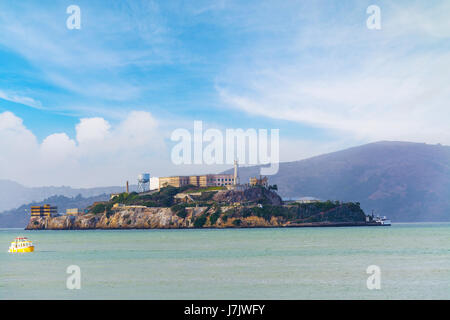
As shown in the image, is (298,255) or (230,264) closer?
(230,264)

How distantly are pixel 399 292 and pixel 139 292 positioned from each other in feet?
64.4

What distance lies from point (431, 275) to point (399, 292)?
11.3 m

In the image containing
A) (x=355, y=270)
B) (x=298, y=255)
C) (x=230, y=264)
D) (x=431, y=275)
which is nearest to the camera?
(x=431, y=275)

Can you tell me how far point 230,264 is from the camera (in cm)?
6438
